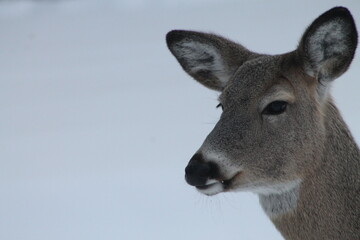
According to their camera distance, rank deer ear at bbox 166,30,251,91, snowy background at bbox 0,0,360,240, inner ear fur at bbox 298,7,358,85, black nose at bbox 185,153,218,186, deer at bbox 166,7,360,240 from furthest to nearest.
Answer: snowy background at bbox 0,0,360,240 < deer ear at bbox 166,30,251,91 < inner ear fur at bbox 298,7,358,85 < deer at bbox 166,7,360,240 < black nose at bbox 185,153,218,186

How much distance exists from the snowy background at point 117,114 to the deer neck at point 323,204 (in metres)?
2.32

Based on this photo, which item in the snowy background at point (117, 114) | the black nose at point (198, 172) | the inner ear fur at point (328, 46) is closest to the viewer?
the black nose at point (198, 172)

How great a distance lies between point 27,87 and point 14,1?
3.90 metres

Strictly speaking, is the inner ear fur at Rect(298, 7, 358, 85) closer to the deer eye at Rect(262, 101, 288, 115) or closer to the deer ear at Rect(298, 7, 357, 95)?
the deer ear at Rect(298, 7, 357, 95)

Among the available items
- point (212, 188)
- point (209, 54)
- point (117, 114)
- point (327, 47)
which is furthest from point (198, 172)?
point (117, 114)

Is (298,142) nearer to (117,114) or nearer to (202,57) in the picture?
(202,57)

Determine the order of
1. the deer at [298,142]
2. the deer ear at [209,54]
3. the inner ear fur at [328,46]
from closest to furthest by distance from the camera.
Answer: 1. the deer at [298,142]
2. the inner ear fur at [328,46]
3. the deer ear at [209,54]

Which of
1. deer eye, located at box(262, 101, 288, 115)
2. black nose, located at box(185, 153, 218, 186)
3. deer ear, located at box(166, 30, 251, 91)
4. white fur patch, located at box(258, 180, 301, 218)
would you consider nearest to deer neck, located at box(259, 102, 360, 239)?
white fur patch, located at box(258, 180, 301, 218)

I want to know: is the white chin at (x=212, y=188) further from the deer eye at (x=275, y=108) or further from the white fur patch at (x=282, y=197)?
the deer eye at (x=275, y=108)

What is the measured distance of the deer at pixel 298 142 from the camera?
4.89m

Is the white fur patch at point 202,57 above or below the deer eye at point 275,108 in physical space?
below

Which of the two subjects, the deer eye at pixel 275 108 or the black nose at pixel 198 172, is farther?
the deer eye at pixel 275 108

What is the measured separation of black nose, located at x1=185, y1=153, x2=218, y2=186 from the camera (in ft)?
15.1

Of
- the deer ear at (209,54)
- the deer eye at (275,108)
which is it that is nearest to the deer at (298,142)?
the deer eye at (275,108)
